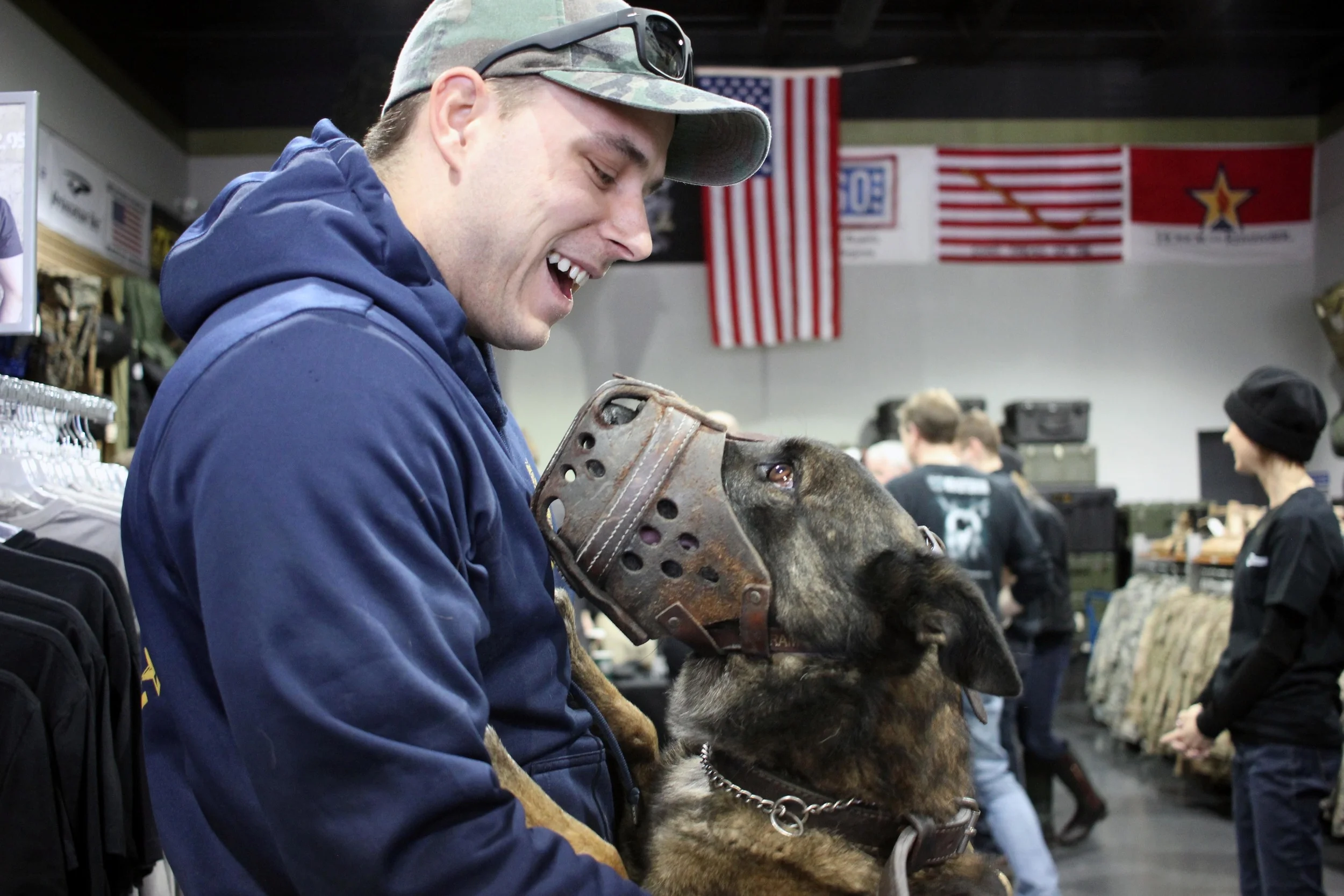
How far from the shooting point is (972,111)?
11.3m

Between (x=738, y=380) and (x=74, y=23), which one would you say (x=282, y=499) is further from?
(x=738, y=380)

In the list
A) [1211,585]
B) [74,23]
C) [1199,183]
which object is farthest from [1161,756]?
[74,23]

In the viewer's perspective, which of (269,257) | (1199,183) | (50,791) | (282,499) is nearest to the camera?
(282,499)

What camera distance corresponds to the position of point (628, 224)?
1346mm

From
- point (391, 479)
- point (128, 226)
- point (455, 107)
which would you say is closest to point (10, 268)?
point (455, 107)

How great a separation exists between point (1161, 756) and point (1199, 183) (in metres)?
6.52

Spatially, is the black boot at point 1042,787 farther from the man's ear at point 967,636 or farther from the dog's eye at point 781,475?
the dog's eye at point 781,475

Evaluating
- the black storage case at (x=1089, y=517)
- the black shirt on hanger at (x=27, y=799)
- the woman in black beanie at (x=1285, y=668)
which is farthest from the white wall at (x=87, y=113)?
the black storage case at (x=1089, y=517)

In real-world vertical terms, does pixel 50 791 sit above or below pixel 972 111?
below

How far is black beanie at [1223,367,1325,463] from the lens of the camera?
3691mm

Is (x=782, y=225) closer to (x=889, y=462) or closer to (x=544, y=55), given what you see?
(x=889, y=462)

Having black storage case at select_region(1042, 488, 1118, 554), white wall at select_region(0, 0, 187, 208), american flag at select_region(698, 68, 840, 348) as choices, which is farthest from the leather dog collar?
black storage case at select_region(1042, 488, 1118, 554)

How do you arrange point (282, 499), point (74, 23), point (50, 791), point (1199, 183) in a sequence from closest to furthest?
point (282, 499)
point (50, 791)
point (74, 23)
point (1199, 183)

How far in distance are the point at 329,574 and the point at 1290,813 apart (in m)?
3.66
